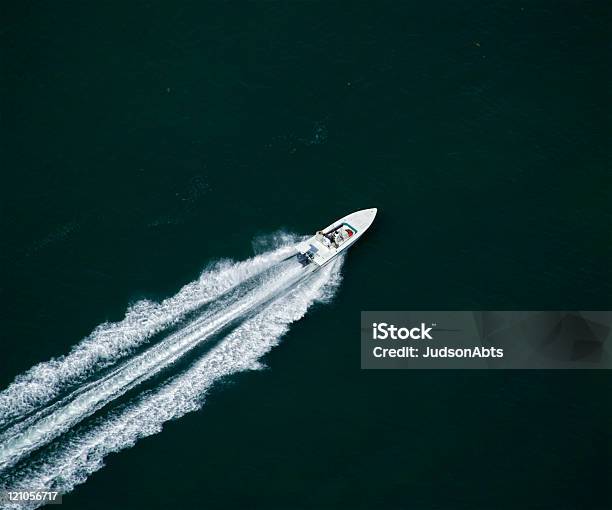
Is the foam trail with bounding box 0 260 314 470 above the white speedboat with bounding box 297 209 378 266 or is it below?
below

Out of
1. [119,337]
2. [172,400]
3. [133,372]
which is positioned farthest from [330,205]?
[133,372]

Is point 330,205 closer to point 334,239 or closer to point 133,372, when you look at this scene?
point 334,239

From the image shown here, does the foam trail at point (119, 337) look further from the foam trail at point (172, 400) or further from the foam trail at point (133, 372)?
the foam trail at point (172, 400)

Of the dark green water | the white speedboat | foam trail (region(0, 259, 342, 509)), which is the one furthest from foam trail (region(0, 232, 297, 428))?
foam trail (region(0, 259, 342, 509))

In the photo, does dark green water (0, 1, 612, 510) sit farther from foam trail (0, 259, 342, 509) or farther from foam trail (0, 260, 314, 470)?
foam trail (0, 260, 314, 470)

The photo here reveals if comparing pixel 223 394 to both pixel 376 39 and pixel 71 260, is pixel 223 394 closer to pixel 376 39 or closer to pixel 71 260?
pixel 71 260

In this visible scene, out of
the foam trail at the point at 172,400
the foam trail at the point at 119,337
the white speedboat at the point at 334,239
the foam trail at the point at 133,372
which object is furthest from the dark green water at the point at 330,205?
the foam trail at the point at 133,372
